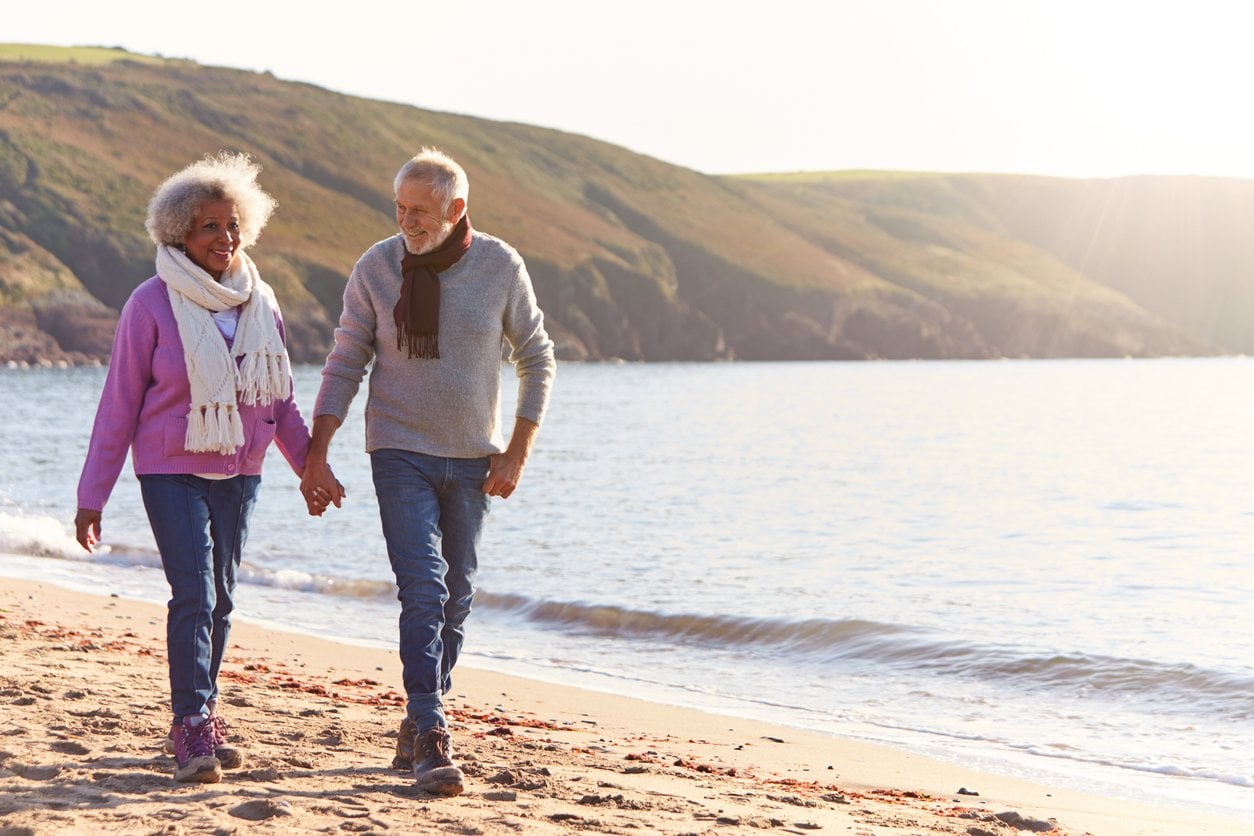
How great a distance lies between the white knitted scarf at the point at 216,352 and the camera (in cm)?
507

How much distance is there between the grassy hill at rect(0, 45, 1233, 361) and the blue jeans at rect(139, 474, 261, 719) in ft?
328

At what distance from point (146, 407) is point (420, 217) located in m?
1.22

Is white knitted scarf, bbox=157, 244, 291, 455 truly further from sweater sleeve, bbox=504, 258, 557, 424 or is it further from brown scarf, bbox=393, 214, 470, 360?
sweater sleeve, bbox=504, 258, 557, 424

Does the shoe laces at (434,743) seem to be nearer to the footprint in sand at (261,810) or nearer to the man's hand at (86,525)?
the footprint in sand at (261,810)

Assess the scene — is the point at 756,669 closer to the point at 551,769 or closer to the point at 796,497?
the point at 551,769

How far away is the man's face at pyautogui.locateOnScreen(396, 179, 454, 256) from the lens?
5234 millimetres

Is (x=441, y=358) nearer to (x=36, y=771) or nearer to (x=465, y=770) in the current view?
(x=465, y=770)

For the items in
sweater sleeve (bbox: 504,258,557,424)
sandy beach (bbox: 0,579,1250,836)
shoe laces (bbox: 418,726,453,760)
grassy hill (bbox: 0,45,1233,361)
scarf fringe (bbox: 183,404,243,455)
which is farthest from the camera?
grassy hill (bbox: 0,45,1233,361)

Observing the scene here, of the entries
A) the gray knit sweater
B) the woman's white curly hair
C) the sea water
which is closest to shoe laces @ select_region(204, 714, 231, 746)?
the gray knit sweater

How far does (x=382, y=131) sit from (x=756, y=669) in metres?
157

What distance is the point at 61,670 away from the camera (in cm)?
764

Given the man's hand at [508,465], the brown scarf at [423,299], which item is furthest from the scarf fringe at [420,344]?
the man's hand at [508,465]

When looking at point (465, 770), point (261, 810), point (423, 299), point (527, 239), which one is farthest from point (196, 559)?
point (527, 239)

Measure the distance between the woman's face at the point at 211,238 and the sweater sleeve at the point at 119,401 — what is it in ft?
0.94
